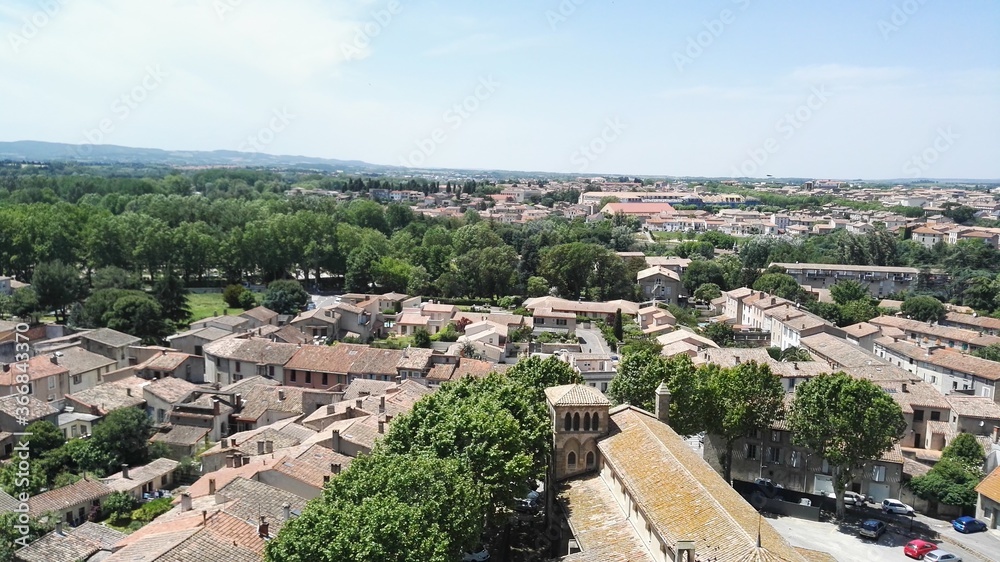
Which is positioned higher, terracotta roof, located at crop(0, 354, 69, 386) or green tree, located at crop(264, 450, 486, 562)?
green tree, located at crop(264, 450, 486, 562)

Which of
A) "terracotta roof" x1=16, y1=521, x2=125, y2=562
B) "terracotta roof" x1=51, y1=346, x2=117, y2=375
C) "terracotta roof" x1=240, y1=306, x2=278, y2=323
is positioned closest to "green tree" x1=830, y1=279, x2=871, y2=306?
"terracotta roof" x1=240, y1=306, x2=278, y2=323

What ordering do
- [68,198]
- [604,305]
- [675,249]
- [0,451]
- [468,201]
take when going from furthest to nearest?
1. [468,201]
2. [68,198]
3. [675,249]
4. [604,305]
5. [0,451]

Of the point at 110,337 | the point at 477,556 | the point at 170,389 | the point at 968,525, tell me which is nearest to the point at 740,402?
the point at 968,525

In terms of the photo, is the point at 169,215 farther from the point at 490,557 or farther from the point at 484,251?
the point at 490,557

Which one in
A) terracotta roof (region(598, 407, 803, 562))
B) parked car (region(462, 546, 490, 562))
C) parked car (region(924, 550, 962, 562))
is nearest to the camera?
terracotta roof (region(598, 407, 803, 562))

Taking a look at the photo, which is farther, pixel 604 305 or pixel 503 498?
pixel 604 305

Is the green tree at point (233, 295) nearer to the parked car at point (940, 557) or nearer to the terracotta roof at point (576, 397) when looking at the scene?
the terracotta roof at point (576, 397)

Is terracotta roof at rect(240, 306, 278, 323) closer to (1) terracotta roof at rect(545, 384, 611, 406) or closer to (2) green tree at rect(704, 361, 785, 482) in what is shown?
(1) terracotta roof at rect(545, 384, 611, 406)

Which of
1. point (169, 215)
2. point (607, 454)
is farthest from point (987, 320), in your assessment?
point (169, 215)
